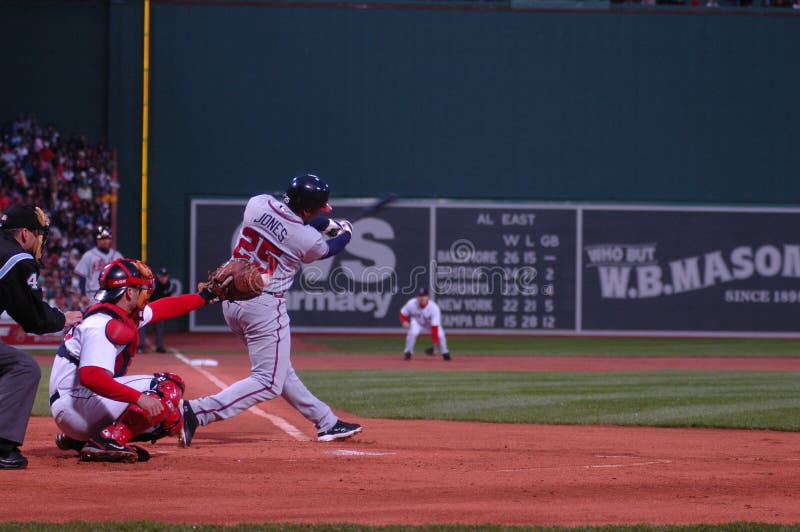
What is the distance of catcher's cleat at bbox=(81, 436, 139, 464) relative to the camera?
7.24 metres

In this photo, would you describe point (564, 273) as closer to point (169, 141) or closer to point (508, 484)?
point (169, 141)

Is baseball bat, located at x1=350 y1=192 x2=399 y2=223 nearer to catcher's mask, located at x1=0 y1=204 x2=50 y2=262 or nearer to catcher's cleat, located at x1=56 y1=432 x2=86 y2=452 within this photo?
catcher's cleat, located at x1=56 y1=432 x2=86 y2=452

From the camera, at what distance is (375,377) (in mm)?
16344

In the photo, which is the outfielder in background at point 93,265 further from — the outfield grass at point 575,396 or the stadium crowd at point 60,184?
the stadium crowd at point 60,184

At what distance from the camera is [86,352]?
6844mm

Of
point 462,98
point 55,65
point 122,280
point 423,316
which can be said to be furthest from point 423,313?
point 122,280

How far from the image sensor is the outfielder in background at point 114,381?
22.5 ft

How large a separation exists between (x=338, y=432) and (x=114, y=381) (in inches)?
90.9

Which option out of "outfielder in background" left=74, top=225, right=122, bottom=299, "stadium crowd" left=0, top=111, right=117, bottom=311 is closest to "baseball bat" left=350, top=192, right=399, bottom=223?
"stadium crowd" left=0, top=111, right=117, bottom=311

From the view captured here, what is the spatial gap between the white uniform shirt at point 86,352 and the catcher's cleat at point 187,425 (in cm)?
84

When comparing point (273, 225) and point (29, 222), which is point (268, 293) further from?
point (29, 222)

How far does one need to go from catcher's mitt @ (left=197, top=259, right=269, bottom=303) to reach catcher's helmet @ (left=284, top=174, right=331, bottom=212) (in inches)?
46.4

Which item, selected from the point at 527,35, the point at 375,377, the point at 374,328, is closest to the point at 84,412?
the point at 375,377

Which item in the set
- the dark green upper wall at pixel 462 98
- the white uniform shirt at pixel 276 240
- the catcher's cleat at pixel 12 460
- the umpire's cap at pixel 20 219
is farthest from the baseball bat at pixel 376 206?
the catcher's cleat at pixel 12 460
